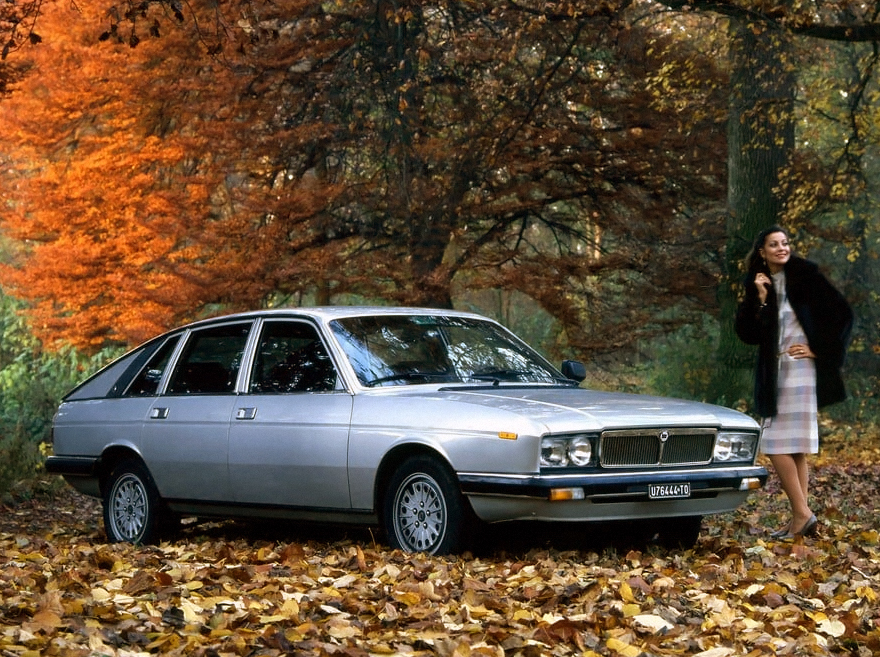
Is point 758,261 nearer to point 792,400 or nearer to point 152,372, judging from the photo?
point 792,400

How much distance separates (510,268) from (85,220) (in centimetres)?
660

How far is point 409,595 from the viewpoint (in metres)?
6.58

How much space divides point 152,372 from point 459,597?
4.48 m

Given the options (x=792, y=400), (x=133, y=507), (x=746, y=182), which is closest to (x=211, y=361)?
(x=133, y=507)

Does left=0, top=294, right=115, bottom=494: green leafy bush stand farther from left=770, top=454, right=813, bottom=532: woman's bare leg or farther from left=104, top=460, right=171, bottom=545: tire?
left=770, top=454, right=813, bottom=532: woman's bare leg

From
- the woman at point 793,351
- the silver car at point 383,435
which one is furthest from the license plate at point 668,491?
the woman at point 793,351

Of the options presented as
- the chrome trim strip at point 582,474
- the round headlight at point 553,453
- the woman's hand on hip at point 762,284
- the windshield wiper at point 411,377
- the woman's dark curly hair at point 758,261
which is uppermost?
the woman's dark curly hair at point 758,261

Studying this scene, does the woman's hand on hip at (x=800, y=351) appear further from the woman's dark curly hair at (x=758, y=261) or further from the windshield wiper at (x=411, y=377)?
the windshield wiper at (x=411, y=377)

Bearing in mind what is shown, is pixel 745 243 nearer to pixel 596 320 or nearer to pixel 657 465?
pixel 596 320

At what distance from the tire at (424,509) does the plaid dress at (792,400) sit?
229 cm

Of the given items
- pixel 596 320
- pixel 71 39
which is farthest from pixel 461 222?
pixel 71 39

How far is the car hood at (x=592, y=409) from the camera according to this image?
7.80 m

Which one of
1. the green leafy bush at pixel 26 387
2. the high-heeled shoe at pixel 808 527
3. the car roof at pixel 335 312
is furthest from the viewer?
the green leafy bush at pixel 26 387

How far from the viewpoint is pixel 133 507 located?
10.3m
